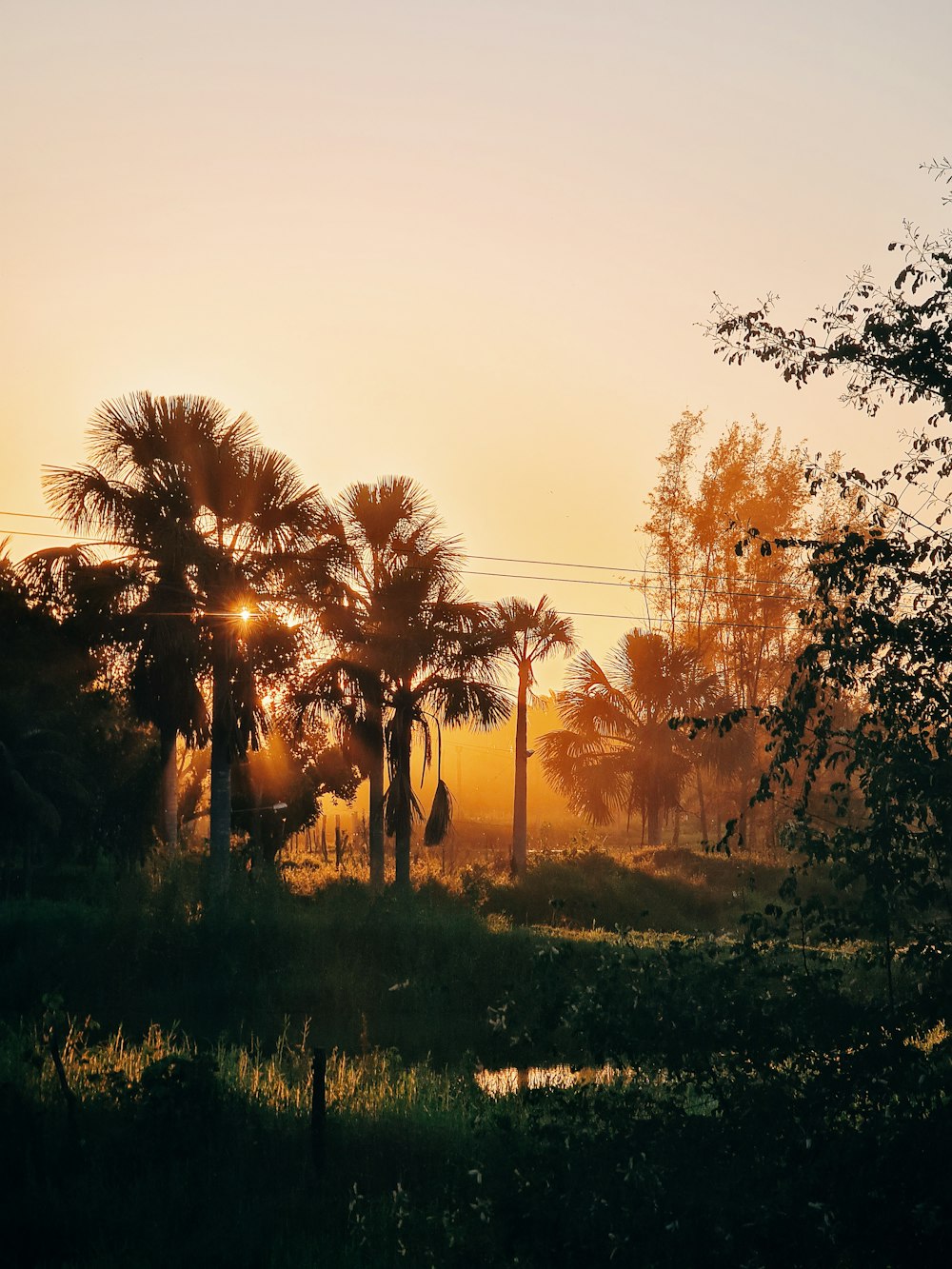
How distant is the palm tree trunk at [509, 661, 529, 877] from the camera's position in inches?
1335

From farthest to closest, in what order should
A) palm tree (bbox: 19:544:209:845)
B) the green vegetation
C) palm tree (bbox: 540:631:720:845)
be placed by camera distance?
palm tree (bbox: 540:631:720:845) → palm tree (bbox: 19:544:209:845) → the green vegetation

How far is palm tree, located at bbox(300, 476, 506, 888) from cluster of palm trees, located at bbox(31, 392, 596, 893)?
42 mm

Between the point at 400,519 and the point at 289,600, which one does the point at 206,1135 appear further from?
the point at 400,519

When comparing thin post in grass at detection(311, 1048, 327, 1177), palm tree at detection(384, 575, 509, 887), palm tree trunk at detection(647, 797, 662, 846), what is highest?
palm tree at detection(384, 575, 509, 887)

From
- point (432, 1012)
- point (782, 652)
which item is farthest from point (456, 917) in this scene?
point (782, 652)

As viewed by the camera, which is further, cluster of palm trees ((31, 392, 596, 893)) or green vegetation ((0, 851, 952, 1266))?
cluster of palm trees ((31, 392, 596, 893))

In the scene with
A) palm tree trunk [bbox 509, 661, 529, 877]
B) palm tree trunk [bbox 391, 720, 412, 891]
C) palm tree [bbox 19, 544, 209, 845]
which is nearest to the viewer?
palm tree [bbox 19, 544, 209, 845]

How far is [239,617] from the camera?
939 inches

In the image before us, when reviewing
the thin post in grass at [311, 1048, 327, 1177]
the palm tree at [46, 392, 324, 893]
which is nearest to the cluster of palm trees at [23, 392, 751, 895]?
the palm tree at [46, 392, 324, 893]

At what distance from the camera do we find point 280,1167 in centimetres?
1070

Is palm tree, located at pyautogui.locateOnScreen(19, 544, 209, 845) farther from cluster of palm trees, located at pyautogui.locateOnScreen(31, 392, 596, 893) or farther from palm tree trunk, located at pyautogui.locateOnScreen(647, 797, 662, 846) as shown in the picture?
palm tree trunk, located at pyautogui.locateOnScreen(647, 797, 662, 846)

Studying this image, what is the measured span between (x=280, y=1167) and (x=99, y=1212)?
1678 mm

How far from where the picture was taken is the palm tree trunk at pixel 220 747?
2356cm

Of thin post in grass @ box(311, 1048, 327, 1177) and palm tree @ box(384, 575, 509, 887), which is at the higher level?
palm tree @ box(384, 575, 509, 887)
